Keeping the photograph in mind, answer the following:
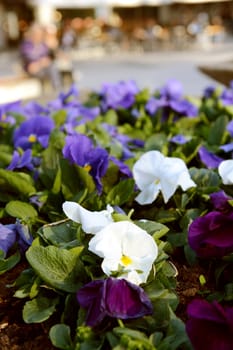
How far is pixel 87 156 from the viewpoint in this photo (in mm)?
1354

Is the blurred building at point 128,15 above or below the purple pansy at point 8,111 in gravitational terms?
below

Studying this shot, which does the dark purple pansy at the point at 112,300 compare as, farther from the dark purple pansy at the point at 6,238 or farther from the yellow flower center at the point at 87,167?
the yellow flower center at the point at 87,167

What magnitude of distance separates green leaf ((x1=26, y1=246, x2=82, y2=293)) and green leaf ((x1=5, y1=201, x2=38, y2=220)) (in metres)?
0.29

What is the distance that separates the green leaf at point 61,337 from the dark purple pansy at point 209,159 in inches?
28.4

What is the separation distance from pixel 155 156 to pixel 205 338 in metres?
0.54

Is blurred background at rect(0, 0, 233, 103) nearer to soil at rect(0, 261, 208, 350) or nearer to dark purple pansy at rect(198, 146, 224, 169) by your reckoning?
dark purple pansy at rect(198, 146, 224, 169)

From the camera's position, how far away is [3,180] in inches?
55.5

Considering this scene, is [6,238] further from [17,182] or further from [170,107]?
[170,107]

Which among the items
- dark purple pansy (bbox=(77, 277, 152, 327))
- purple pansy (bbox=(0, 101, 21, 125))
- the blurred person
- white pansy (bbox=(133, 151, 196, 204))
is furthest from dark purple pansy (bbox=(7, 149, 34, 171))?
the blurred person

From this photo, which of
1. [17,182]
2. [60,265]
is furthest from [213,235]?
[17,182]

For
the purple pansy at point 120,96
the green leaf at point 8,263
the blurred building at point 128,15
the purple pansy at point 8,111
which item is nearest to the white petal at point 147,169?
the green leaf at point 8,263

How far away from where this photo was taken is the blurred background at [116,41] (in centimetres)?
965

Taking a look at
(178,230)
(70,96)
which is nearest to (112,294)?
(178,230)

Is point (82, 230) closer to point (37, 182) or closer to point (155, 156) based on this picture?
point (155, 156)
